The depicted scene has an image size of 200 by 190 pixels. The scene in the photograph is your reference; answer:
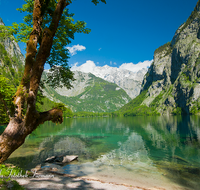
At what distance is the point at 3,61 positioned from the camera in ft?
468

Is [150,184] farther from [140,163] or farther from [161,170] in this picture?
[140,163]

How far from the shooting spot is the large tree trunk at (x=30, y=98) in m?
7.25

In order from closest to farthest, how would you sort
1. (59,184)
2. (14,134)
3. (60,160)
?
(14,134), (59,184), (60,160)

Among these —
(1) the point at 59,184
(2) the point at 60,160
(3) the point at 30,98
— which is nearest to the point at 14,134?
(3) the point at 30,98

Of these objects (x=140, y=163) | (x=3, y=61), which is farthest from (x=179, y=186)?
(x=3, y=61)

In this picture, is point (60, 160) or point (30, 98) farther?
point (60, 160)

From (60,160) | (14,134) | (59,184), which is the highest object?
(14,134)

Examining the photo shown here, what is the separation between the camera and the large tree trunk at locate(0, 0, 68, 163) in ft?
23.8

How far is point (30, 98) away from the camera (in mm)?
7719

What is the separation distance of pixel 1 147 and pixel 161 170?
20938 mm

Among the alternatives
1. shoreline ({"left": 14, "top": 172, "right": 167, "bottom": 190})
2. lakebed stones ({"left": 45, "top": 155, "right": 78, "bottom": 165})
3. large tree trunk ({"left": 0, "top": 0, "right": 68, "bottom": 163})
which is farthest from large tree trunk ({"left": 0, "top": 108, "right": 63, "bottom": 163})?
lakebed stones ({"left": 45, "top": 155, "right": 78, "bottom": 165})

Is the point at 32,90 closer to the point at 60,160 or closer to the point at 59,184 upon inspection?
the point at 59,184

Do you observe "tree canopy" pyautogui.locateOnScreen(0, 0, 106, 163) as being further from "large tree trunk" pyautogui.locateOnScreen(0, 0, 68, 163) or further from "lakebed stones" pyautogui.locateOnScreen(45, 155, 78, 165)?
"lakebed stones" pyautogui.locateOnScreen(45, 155, 78, 165)

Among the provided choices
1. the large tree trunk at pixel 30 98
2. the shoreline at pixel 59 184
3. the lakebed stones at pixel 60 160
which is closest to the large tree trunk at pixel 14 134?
the large tree trunk at pixel 30 98
